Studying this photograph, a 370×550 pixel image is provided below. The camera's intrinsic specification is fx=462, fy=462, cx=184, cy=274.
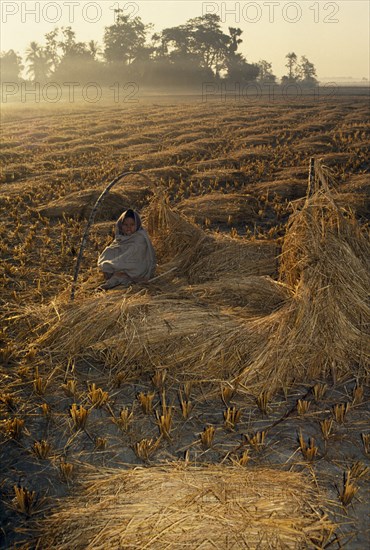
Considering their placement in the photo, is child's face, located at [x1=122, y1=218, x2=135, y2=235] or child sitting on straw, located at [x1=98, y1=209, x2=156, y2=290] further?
child's face, located at [x1=122, y1=218, x2=135, y2=235]

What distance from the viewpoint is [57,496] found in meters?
2.51

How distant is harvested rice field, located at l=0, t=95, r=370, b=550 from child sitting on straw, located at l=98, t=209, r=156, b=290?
0.20m

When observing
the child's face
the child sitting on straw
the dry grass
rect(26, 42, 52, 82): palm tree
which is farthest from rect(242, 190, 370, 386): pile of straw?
rect(26, 42, 52, 82): palm tree

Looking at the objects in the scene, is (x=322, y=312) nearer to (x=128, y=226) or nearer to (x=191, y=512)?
(x=191, y=512)

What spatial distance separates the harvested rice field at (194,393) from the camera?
2266mm

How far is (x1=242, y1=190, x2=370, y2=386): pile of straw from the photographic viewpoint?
356 centimetres

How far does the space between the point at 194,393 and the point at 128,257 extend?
6.42ft

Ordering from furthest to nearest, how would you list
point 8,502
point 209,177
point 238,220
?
1. point 209,177
2. point 238,220
3. point 8,502

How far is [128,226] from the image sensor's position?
516cm

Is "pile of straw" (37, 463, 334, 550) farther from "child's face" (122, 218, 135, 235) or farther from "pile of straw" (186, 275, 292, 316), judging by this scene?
"child's face" (122, 218, 135, 235)

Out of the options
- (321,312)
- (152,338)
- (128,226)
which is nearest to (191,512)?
(152,338)

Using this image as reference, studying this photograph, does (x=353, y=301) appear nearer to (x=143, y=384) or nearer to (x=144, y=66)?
(x=143, y=384)

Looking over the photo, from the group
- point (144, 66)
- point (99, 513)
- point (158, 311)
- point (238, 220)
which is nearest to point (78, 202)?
point (238, 220)

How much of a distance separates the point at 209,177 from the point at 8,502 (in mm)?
9757
